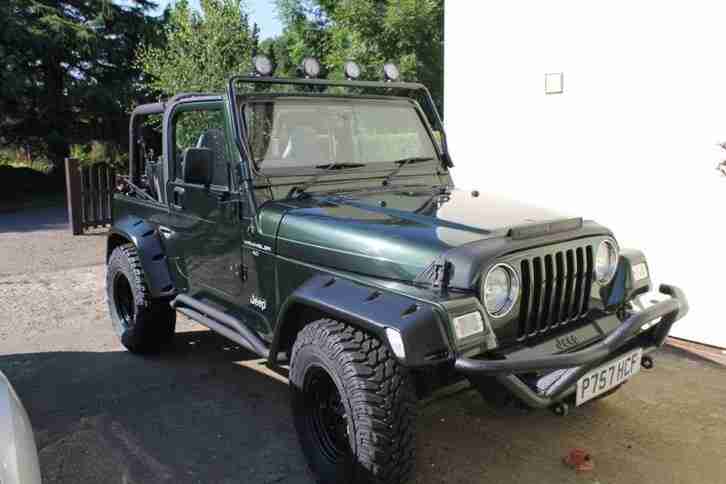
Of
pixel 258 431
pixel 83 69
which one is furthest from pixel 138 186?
pixel 83 69

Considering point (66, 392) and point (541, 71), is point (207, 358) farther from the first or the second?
point (541, 71)

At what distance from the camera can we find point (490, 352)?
2625 millimetres

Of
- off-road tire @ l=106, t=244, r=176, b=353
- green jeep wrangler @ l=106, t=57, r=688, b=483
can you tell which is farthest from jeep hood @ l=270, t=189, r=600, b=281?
off-road tire @ l=106, t=244, r=176, b=353

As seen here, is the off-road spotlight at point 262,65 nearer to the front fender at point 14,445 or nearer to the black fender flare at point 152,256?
the black fender flare at point 152,256

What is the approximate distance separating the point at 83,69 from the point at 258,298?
1587 centimetres

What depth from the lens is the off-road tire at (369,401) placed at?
8.55ft

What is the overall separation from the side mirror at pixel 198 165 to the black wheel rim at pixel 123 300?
1696 millimetres

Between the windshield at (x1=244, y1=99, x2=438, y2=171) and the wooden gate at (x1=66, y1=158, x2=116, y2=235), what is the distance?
24.6 feet

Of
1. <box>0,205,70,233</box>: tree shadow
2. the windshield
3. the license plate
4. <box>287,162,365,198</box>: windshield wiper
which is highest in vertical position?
the windshield

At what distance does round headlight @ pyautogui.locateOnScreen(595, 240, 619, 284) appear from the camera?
323 centimetres

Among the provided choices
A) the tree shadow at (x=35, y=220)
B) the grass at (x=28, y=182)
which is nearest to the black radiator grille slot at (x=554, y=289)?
the tree shadow at (x=35, y=220)

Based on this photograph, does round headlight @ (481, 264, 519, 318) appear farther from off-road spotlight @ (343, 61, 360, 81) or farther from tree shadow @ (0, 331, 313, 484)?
off-road spotlight @ (343, 61, 360, 81)

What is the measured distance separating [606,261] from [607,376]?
0.66 m

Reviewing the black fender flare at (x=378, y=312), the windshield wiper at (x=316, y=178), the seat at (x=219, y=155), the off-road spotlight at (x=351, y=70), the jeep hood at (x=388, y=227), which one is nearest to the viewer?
the black fender flare at (x=378, y=312)
